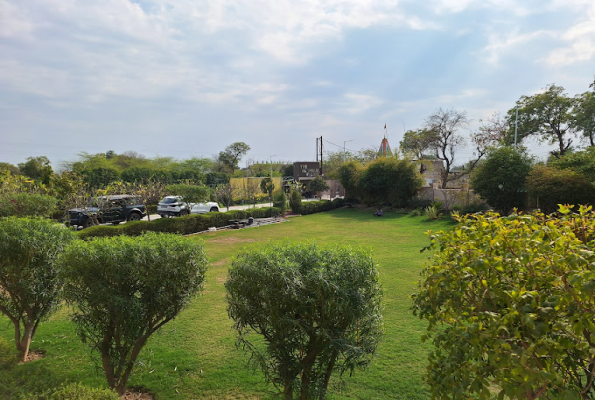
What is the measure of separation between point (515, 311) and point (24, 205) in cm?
1369

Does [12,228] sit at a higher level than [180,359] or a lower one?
higher

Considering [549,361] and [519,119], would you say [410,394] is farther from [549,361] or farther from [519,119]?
[519,119]

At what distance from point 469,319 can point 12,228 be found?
5.29 metres

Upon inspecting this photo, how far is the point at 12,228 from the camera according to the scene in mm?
4297

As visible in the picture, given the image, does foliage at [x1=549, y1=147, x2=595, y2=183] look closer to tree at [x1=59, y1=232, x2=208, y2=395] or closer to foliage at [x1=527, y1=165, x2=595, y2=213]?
foliage at [x1=527, y1=165, x2=595, y2=213]

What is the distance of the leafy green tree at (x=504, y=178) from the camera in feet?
53.9

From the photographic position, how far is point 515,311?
141 centimetres

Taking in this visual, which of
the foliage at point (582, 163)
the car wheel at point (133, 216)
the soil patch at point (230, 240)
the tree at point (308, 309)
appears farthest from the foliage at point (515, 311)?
the car wheel at point (133, 216)

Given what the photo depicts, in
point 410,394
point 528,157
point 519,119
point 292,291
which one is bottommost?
point 410,394

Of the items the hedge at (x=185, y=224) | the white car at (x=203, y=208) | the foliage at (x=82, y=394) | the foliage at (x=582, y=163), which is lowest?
the foliage at (x=82, y=394)

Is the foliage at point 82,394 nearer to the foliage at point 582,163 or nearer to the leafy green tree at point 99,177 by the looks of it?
the foliage at point 582,163

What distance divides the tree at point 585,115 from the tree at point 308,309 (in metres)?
25.5

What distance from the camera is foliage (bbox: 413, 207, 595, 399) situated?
1.37 metres

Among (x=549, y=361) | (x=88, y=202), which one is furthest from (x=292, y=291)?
(x=88, y=202)
